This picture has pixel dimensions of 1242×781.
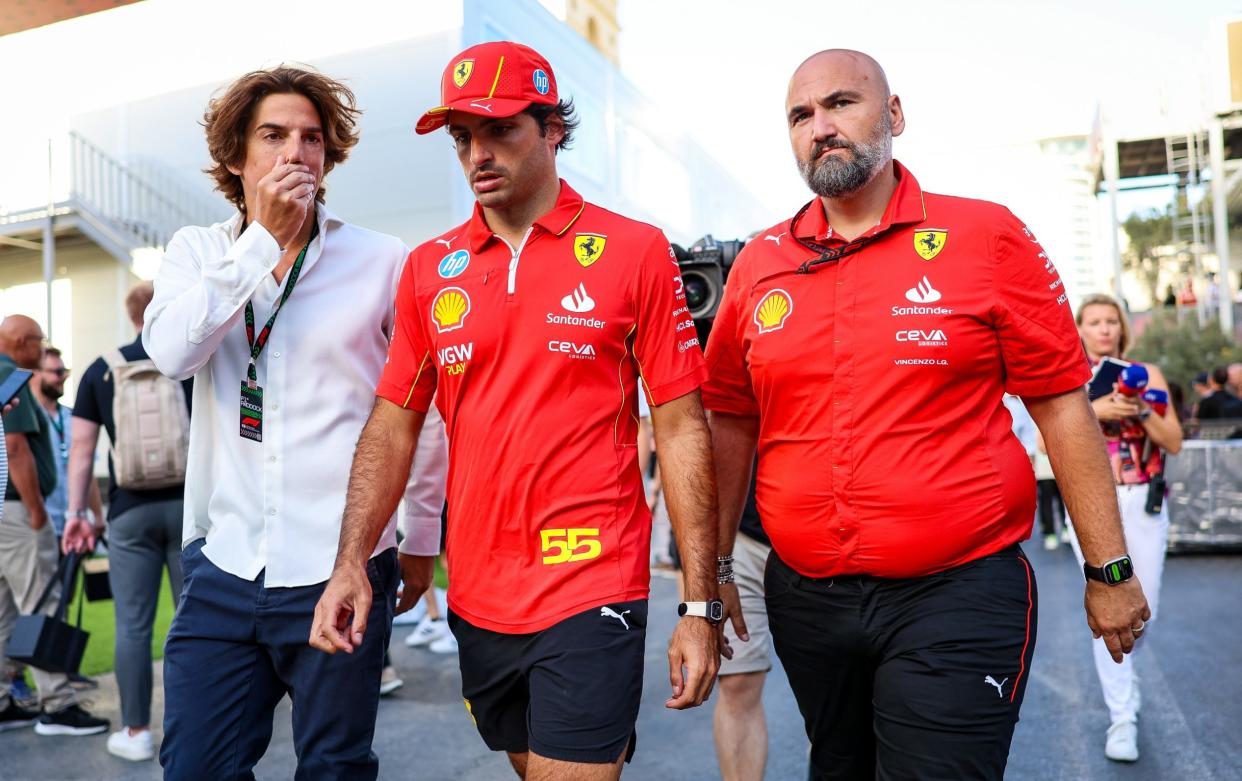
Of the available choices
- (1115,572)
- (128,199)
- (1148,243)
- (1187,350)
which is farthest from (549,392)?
(1148,243)

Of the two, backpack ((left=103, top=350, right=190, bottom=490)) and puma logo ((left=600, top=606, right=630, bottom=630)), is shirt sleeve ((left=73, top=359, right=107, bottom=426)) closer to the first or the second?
backpack ((left=103, top=350, right=190, bottom=490))

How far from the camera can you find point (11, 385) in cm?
397

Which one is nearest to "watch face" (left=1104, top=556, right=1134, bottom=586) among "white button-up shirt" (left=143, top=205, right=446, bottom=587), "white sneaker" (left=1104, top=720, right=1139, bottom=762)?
"white button-up shirt" (left=143, top=205, right=446, bottom=587)

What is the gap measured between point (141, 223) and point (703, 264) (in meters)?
12.8

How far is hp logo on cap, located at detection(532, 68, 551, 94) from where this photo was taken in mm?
2629

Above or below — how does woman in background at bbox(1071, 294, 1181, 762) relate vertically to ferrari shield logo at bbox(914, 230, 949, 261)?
below

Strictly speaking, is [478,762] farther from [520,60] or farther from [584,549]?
[520,60]

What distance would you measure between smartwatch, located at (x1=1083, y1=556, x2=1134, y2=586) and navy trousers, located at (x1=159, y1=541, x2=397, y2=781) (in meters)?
1.70

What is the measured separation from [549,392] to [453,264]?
0.46 m

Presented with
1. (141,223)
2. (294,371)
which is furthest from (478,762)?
(141,223)

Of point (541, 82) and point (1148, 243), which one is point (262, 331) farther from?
point (1148, 243)

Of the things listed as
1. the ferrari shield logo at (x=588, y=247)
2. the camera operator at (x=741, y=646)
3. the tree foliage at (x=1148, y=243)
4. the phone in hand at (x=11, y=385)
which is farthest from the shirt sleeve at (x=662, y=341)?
the tree foliage at (x=1148, y=243)

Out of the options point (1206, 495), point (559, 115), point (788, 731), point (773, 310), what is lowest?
point (788, 731)

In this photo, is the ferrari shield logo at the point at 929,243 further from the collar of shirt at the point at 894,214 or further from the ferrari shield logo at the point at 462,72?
the ferrari shield logo at the point at 462,72
